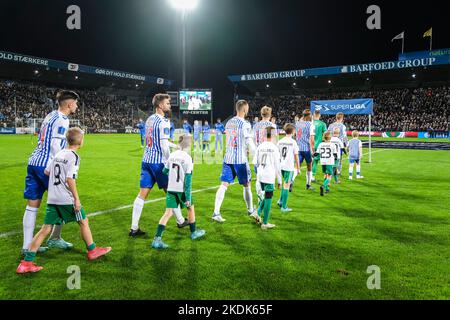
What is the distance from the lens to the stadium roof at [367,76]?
→ 4152 centimetres

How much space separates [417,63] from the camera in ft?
133

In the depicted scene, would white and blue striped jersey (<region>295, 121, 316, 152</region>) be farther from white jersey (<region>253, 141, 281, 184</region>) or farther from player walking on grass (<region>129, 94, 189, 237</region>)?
player walking on grass (<region>129, 94, 189, 237</region>)

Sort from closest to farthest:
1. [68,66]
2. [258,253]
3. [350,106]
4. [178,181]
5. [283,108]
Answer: [258,253]
[178,181]
[350,106]
[68,66]
[283,108]

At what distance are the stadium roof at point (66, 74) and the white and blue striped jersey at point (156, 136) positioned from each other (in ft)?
142

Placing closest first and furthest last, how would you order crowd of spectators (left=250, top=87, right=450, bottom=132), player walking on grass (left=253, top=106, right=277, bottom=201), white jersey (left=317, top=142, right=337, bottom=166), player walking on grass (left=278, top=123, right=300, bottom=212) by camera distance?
player walking on grass (left=253, top=106, right=277, bottom=201), player walking on grass (left=278, top=123, right=300, bottom=212), white jersey (left=317, top=142, right=337, bottom=166), crowd of spectators (left=250, top=87, right=450, bottom=132)

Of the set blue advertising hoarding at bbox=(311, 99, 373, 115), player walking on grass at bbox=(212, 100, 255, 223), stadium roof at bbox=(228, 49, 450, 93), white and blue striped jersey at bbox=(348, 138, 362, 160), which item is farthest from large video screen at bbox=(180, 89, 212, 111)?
player walking on grass at bbox=(212, 100, 255, 223)

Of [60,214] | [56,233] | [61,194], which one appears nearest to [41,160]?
[61,194]

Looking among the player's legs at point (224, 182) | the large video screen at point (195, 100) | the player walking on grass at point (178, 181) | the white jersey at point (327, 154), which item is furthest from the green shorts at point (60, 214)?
the large video screen at point (195, 100)

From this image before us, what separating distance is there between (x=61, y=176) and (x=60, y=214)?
0.49 m

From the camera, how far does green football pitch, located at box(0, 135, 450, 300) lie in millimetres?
Answer: 3969

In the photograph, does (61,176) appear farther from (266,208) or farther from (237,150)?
(266,208)

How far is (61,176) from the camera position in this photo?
14.8 feet

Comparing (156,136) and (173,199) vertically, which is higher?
(156,136)

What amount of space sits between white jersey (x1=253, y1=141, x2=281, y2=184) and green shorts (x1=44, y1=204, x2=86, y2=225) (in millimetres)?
3100
